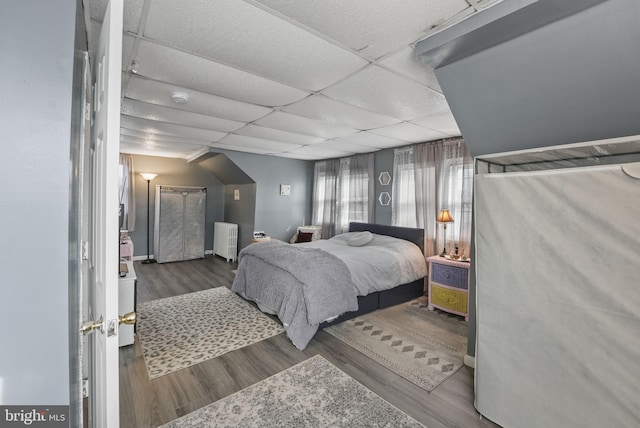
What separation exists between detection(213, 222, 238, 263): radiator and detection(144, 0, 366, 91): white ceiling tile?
4578mm

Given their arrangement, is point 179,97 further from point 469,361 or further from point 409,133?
point 469,361

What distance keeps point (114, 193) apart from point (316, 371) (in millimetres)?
2027

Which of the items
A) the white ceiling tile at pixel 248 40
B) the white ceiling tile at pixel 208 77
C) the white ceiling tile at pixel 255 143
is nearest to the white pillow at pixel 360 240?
the white ceiling tile at pixel 255 143

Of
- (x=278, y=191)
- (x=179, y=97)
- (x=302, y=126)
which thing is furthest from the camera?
(x=278, y=191)

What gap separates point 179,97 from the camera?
2531 millimetres

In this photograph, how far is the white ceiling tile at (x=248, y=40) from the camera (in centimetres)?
144

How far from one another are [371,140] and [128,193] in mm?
5039

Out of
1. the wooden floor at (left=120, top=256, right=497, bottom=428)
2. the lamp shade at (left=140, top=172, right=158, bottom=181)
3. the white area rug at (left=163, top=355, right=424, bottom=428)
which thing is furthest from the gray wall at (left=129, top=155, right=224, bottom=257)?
the white area rug at (left=163, top=355, right=424, bottom=428)

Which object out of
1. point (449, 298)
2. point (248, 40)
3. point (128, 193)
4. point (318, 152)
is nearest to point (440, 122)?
point (449, 298)

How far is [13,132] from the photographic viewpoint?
705mm

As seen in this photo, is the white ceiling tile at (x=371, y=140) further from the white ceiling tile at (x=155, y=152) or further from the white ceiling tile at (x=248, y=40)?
the white ceiling tile at (x=155, y=152)

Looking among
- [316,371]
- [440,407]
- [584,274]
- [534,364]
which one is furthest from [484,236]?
[316,371]

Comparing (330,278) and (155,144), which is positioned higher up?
(155,144)

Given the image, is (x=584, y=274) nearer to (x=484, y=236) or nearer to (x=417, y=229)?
(x=484, y=236)
